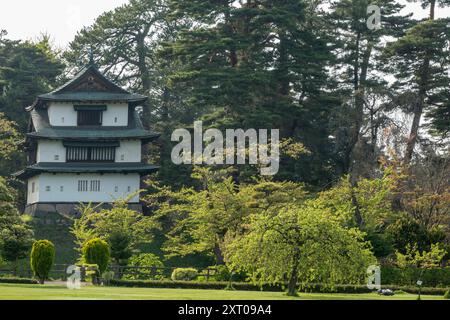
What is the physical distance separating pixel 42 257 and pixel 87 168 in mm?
25366

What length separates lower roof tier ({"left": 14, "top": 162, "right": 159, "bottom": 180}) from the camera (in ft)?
238

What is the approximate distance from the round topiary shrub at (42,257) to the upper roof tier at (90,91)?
2864 centimetres

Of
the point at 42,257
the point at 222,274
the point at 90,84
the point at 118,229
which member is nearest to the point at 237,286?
the point at 222,274

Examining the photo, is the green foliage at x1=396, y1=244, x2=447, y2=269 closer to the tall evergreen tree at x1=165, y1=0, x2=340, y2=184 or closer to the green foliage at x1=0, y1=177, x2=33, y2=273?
the tall evergreen tree at x1=165, y1=0, x2=340, y2=184

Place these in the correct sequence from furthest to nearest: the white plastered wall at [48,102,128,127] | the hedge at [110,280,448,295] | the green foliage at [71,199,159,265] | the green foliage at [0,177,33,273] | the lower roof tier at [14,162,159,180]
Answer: the white plastered wall at [48,102,128,127] → the lower roof tier at [14,162,159,180] → the green foliage at [71,199,159,265] → the green foliage at [0,177,33,273] → the hedge at [110,280,448,295]

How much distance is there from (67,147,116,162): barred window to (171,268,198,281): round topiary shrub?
2113 cm

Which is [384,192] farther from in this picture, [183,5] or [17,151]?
[17,151]

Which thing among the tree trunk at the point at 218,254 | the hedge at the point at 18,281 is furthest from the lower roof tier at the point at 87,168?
the hedge at the point at 18,281

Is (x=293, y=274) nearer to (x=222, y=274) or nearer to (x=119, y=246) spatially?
(x=222, y=274)

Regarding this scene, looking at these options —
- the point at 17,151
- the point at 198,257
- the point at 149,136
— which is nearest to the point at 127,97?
the point at 149,136

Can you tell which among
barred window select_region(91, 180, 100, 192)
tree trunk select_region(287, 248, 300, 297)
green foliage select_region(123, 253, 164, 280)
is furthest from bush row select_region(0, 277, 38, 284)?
barred window select_region(91, 180, 100, 192)

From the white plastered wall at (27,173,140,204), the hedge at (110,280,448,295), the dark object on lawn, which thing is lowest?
the dark object on lawn

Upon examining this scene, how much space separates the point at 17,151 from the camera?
261ft

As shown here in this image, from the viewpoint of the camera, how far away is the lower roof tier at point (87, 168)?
238ft
